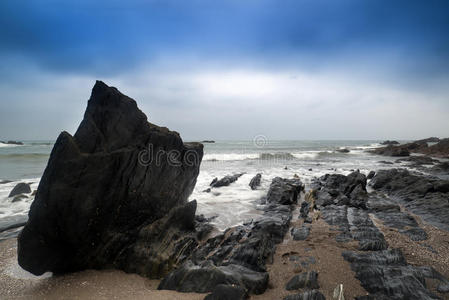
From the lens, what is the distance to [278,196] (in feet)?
33.4

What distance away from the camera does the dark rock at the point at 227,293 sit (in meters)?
3.30

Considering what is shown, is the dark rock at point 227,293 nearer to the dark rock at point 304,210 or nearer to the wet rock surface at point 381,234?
the wet rock surface at point 381,234

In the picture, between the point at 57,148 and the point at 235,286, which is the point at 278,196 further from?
the point at 57,148

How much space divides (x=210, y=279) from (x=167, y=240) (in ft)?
6.29

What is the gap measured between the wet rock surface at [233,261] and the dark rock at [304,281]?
1.43 ft

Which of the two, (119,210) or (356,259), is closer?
(356,259)

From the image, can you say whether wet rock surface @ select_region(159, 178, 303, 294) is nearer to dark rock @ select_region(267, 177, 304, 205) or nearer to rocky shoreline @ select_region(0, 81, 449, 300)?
rocky shoreline @ select_region(0, 81, 449, 300)

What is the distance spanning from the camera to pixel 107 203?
4.89 meters

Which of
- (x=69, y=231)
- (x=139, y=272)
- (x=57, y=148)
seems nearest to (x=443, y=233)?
(x=139, y=272)

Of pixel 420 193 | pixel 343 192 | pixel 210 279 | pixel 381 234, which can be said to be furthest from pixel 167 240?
pixel 420 193

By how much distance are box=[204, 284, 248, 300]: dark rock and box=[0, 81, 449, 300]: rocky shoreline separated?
1 centimetres

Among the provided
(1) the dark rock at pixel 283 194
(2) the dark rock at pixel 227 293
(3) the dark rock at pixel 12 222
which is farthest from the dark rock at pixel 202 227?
(3) the dark rock at pixel 12 222

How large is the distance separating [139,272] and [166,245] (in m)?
0.75

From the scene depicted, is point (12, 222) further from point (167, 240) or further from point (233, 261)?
point (233, 261)
